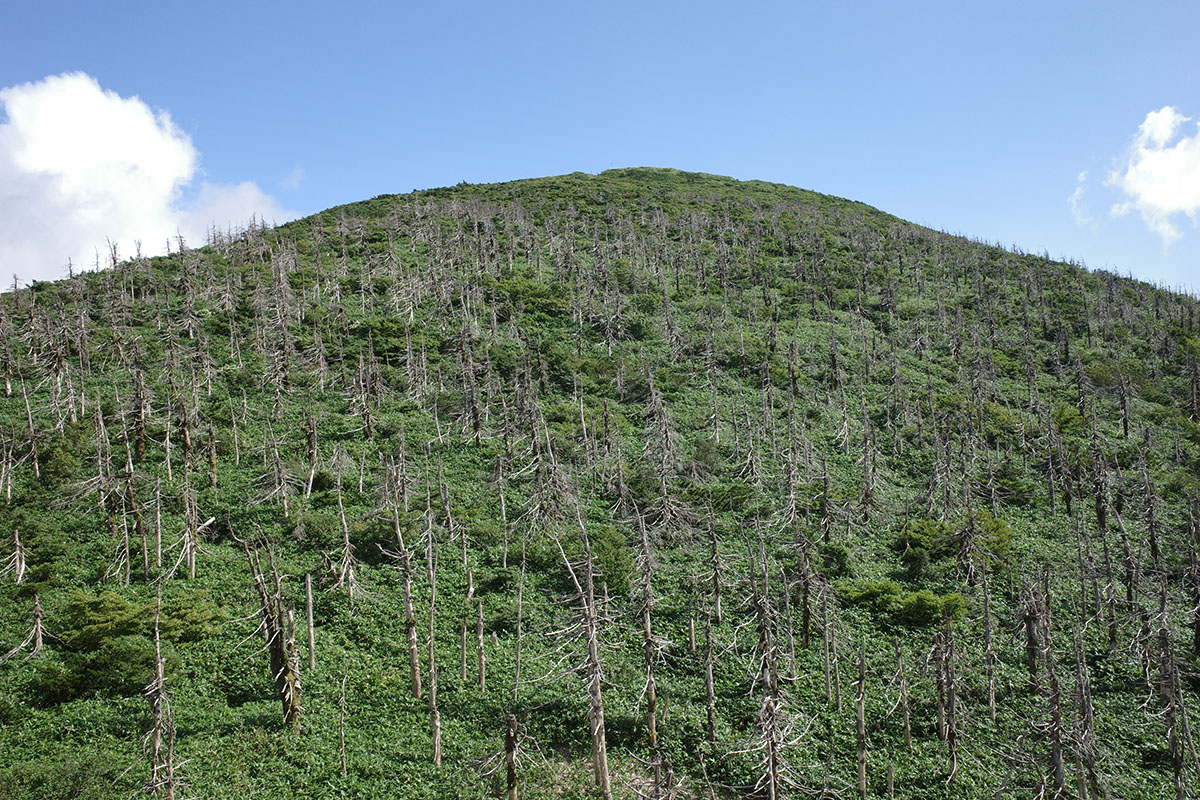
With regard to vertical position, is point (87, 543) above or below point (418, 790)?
above

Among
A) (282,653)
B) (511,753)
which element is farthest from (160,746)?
(511,753)

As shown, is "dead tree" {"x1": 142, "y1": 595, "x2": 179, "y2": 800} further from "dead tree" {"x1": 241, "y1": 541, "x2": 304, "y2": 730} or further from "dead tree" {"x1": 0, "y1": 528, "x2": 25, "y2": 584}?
"dead tree" {"x1": 0, "y1": 528, "x2": 25, "y2": 584}

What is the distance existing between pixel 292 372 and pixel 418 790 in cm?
Answer: 4525

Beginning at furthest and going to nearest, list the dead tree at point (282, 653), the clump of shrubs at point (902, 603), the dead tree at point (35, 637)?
1. the clump of shrubs at point (902, 603)
2. the dead tree at point (35, 637)
3. the dead tree at point (282, 653)

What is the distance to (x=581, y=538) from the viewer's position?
1639 inches

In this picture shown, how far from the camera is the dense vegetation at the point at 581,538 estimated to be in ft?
81.8

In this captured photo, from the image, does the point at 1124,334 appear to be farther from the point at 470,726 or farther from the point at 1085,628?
the point at 470,726

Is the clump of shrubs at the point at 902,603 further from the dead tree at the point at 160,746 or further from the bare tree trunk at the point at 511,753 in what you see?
the dead tree at the point at 160,746

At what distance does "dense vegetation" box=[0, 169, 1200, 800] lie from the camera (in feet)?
81.8

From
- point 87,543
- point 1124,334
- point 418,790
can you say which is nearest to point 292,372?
point 87,543

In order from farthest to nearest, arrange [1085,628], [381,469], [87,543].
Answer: [381,469] < [87,543] < [1085,628]

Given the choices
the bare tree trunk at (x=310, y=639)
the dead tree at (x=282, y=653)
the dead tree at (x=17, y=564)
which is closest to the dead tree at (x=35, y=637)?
the dead tree at (x=17, y=564)

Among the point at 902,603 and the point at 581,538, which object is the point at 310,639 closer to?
the point at 581,538

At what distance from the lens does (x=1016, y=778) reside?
25406 mm
